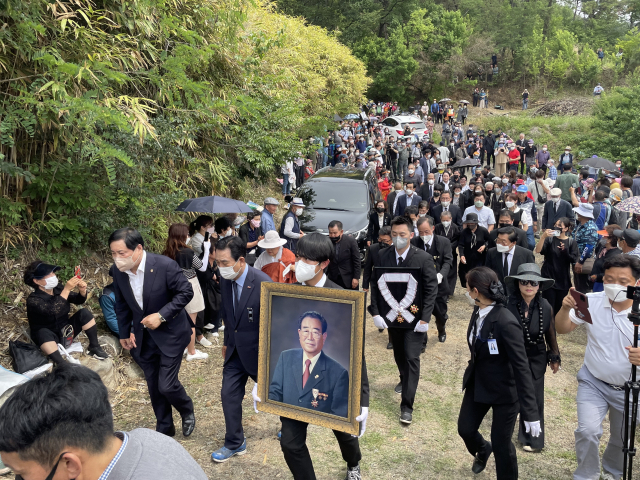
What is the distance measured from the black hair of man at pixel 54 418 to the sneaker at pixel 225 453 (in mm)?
3094

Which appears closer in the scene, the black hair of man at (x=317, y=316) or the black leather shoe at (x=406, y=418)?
the black hair of man at (x=317, y=316)

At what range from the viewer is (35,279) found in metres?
5.45

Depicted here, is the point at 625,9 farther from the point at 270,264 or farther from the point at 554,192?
the point at 270,264

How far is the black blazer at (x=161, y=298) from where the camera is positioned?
475 centimetres

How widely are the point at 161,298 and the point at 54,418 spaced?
3051mm

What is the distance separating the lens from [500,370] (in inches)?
159

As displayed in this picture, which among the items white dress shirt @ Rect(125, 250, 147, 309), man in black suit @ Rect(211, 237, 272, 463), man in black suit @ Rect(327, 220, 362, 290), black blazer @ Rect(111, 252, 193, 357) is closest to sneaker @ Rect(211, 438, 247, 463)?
man in black suit @ Rect(211, 237, 272, 463)

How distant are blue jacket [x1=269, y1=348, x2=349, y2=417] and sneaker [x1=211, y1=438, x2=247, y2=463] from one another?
1.37 metres

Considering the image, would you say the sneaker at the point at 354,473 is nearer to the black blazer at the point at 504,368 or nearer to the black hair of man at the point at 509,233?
the black blazer at the point at 504,368

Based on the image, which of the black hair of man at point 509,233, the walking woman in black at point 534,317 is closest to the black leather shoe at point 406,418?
the walking woman in black at point 534,317

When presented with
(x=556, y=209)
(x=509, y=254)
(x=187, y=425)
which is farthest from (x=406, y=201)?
(x=187, y=425)

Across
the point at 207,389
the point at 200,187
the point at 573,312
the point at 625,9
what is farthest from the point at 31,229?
the point at 625,9

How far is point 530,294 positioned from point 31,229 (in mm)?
5710

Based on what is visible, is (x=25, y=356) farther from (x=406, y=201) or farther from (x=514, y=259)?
(x=406, y=201)
